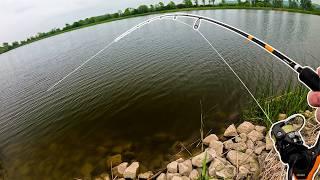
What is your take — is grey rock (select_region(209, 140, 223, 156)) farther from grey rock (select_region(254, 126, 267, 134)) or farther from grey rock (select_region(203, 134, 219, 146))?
grey rock (select_region(254, 126, 267, 134))

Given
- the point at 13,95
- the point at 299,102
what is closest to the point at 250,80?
the point at 299,102

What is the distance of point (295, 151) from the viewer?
7.16 feet

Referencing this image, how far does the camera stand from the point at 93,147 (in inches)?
372

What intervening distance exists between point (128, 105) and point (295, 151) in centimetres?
1099

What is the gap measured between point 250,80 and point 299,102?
5.32m

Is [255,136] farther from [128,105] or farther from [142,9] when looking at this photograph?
[142,9]

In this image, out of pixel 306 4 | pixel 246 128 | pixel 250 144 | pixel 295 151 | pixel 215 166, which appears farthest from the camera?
pixel 306 4

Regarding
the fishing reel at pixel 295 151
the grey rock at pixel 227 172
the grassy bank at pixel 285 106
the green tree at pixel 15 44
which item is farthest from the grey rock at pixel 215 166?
the green tree at pixel 15 44

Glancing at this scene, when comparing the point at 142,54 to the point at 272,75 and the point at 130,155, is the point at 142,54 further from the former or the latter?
the point at 130,155

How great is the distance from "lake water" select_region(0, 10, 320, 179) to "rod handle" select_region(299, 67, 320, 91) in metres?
6.66

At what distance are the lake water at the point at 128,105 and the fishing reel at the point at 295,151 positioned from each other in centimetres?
608

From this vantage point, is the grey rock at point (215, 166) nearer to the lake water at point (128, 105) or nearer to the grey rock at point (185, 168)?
the grey rock at point (185, 168)

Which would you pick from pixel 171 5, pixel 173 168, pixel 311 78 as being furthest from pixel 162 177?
pixel 171 5

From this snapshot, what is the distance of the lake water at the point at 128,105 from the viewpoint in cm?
910
